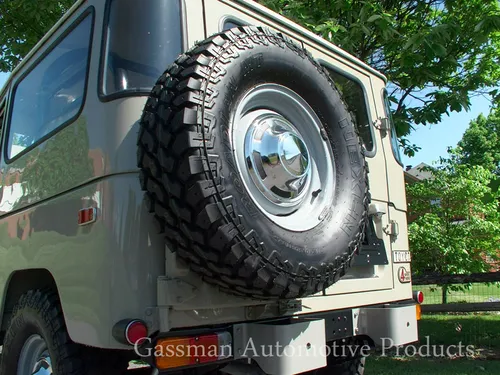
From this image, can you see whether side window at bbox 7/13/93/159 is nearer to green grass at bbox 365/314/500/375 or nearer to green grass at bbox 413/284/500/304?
green grass at bbox 365/314/500/375

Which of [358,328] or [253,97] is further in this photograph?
[358,328]

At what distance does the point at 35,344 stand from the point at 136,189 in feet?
4.00

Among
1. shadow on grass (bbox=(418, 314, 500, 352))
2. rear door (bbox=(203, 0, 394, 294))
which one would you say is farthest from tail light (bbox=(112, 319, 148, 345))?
shadow on grass (bbox=(418, 314, 500, 352))

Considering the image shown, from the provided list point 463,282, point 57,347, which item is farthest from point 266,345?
point 463,282

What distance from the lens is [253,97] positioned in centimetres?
252

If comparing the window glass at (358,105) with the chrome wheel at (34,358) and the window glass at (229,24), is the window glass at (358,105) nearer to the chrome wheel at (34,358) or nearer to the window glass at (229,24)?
the window glass at (229,24)

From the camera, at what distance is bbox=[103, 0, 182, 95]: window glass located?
2436mm

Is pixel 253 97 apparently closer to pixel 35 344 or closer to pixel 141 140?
pixel 141 140

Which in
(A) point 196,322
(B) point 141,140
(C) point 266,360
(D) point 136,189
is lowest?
(C) point 266,360

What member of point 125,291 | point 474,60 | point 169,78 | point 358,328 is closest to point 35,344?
point 125,291

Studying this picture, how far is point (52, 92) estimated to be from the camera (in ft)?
10.0

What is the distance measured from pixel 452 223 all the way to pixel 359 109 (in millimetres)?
6905

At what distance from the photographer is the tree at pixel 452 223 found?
8898mm

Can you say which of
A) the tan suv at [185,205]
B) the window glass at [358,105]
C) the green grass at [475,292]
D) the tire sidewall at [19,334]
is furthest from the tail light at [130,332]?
the green grass at [475,292]
